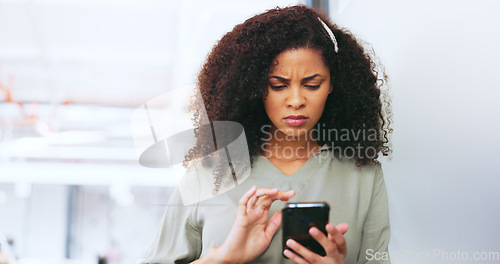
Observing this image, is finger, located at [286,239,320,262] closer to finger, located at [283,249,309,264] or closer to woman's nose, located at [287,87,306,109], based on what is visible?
finger, located at [283,249,309,264]

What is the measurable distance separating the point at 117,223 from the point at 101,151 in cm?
15

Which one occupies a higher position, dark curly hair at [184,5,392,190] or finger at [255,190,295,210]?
dark curly hair at [184,5,392,190]

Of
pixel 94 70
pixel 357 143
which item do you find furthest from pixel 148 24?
pixel 357 143

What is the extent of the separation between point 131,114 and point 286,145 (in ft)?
1.03

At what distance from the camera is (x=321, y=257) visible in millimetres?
797

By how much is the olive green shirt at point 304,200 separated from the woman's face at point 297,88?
11cm

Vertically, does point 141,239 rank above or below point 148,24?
below

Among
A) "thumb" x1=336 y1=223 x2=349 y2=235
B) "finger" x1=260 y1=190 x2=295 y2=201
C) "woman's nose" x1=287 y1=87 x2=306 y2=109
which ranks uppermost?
"woman's nose" x1=287 y1=87 x2=306 y2=109

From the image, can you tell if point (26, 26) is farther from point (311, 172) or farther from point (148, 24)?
point (311, 172)

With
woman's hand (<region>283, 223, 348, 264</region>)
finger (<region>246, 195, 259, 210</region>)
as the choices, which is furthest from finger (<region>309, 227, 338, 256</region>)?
finger (<region>246, 195, 259, 210</region>)

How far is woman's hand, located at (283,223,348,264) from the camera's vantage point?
0.78m

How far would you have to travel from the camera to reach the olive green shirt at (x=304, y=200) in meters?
0.88

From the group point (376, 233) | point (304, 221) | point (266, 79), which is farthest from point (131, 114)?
point (376, 233)

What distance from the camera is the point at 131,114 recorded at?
0.94 meters
